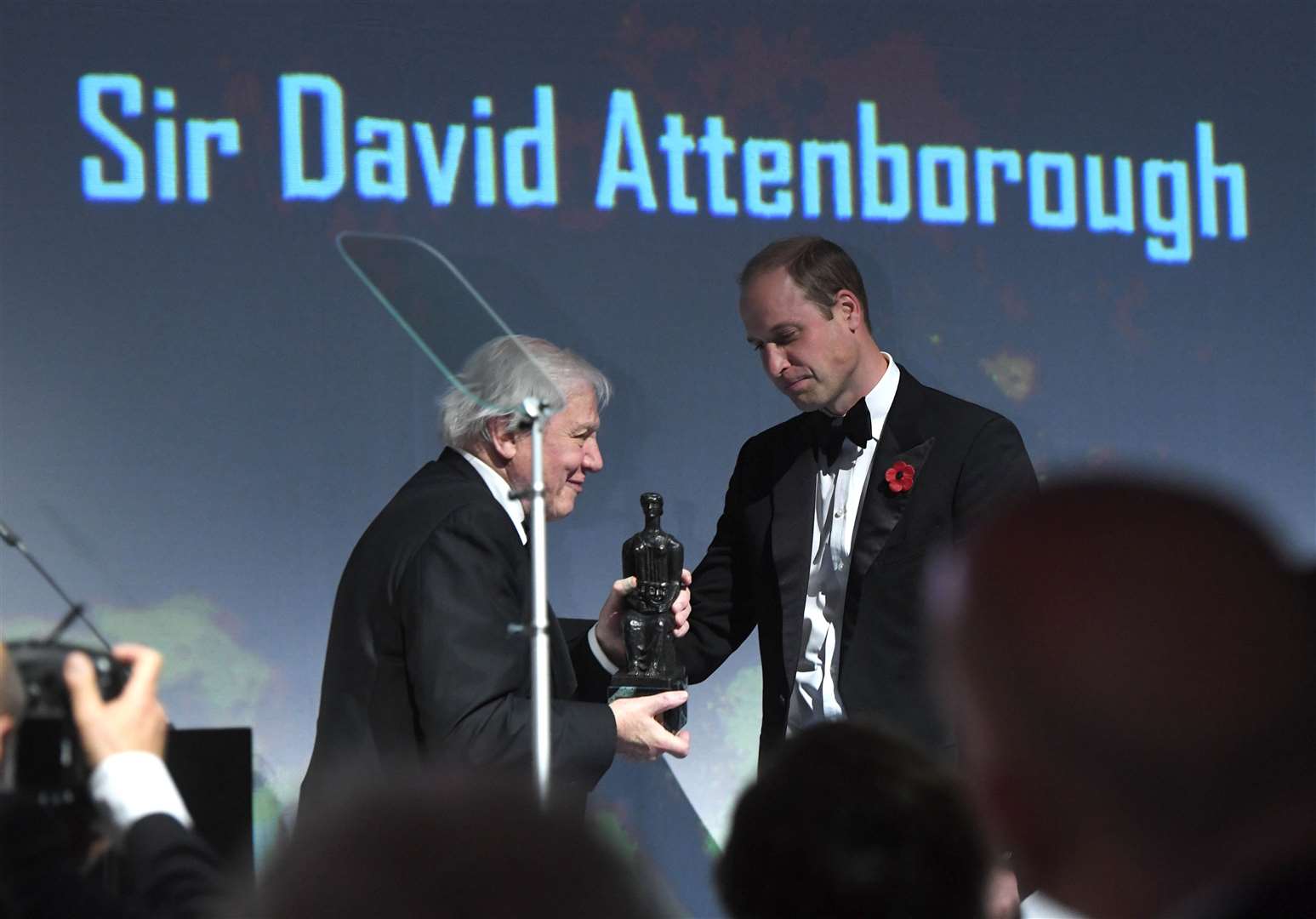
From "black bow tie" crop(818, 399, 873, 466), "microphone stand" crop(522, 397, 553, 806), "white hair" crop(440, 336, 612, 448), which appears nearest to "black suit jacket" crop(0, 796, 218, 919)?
"microphone stand" crop(522, 397, 553, 806)

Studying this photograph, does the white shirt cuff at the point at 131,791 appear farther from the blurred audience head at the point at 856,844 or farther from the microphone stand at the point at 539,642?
the microphone stand at the point at 539,642

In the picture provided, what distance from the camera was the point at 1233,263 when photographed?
4.66 meters

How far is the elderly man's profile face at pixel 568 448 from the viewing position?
3145 mm

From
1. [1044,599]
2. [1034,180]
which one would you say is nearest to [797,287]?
[1034,180]

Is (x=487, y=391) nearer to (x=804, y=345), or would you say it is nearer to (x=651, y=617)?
(x=651, y=617)

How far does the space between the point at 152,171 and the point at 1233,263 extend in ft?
9.37

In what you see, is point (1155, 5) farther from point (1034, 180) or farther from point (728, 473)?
point (728, 473)

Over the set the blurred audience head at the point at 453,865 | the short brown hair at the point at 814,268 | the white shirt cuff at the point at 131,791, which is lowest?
the white shirt cuff at the point at 131,791

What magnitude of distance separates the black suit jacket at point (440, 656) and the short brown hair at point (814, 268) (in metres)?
0.91

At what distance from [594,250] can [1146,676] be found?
3.51 m

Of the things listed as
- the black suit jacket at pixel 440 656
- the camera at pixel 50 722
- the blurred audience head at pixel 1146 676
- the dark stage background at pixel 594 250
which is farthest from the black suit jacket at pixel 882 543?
the blurred audience head at pixel 1146 676

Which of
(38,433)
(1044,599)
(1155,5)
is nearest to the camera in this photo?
(1044,599)

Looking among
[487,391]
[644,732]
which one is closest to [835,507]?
[644,732]

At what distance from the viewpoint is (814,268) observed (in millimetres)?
3451
